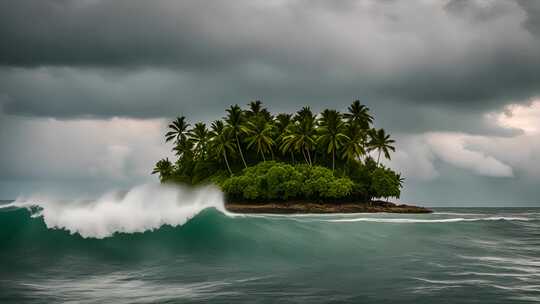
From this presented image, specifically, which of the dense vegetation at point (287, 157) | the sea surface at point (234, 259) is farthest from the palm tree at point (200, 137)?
the sea surface at point (234, 259)

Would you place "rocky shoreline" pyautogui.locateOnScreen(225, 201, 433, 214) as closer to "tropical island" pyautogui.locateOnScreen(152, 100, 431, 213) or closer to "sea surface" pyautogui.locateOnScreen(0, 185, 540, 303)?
"tropical island" pyautogui.locateOnScreen(152, 100, 431, 213)

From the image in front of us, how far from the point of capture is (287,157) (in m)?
76.8

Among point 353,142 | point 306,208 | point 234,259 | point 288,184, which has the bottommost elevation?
point 234,259

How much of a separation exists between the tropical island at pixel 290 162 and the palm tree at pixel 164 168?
2.20 meters

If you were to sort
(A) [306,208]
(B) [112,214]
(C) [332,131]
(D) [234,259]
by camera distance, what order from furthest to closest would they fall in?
(C) [332,131] → (A) [306,208] → (B) [112,214] → (D) [234,259]

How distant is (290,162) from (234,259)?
60.0 m

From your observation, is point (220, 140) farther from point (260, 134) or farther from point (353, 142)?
point (353, 142)

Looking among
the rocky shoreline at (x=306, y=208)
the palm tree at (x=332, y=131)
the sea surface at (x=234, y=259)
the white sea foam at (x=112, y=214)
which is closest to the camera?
the sea surface at (x=234, y=259)

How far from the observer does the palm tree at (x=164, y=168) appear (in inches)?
3255

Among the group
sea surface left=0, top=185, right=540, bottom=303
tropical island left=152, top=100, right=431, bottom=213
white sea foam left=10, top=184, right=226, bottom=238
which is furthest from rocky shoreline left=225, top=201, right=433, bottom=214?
white sea foam left=10, top=184, right=226, bottom=238

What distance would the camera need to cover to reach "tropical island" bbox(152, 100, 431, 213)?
216 feet

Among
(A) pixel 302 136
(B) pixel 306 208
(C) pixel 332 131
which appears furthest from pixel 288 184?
(C) pixel 332 131

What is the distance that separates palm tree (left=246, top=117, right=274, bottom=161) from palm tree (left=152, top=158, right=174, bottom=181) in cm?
1839

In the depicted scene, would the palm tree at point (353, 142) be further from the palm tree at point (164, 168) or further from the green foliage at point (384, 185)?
the palm tree at point (164, 168)
